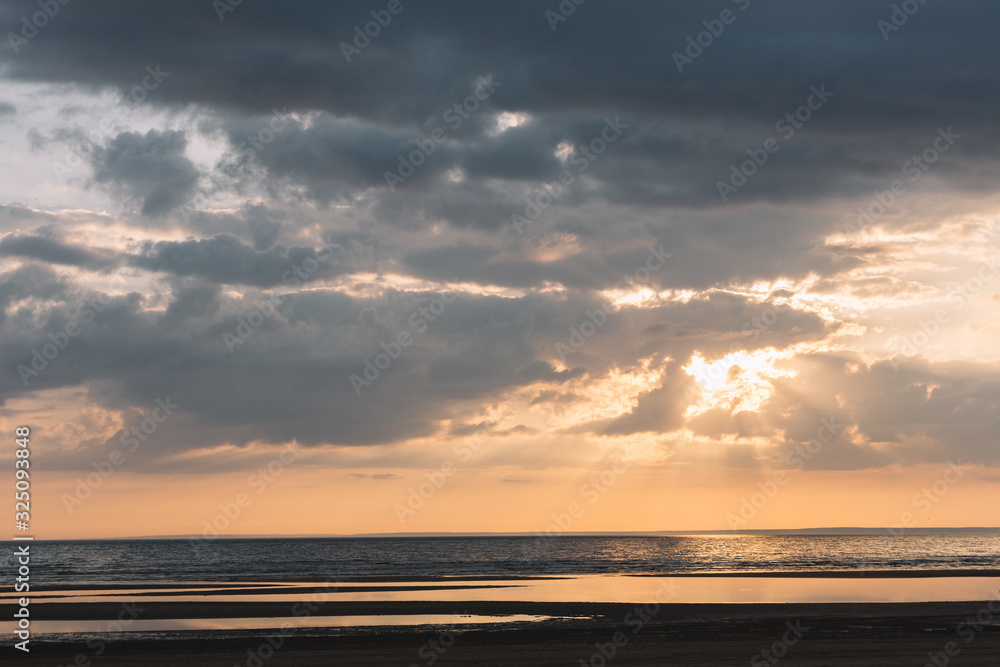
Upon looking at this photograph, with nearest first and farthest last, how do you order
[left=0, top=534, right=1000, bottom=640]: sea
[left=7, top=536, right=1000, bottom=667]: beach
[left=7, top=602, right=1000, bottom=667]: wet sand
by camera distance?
[left=7, top=602, right=1000, bottom=667]: wet sand
[left=7, top=536, right=1000, bottom=667]: beach
[left=0, top=534, right=1000, bottom=640]: sea

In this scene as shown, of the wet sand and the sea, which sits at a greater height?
the sea

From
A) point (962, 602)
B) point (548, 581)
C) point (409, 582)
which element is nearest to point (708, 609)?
point (962, 602)

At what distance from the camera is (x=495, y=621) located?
3862 centimetres

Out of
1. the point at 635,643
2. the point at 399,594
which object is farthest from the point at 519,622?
the point at 399,594

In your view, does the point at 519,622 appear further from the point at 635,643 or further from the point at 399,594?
the point at 399,594

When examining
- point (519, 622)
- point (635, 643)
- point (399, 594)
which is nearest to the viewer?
point (635, 643)

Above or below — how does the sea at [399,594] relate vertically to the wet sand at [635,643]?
above

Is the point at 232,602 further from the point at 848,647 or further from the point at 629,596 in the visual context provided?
the point at 848,647

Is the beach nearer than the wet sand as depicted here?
No

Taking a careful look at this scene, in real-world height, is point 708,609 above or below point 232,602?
below

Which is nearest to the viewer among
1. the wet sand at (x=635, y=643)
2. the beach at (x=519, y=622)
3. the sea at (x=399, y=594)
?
the wet sand at (x=635, y=643)

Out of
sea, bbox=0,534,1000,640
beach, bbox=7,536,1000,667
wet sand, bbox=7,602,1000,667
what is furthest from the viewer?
sea, bbox=0,534,1000,640

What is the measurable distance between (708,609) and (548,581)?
2722 cm

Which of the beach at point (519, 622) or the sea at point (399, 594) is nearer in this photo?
the beach at point (519, 622)
